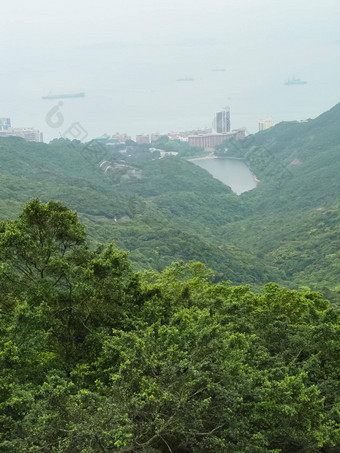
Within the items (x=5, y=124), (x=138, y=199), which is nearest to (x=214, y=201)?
(x=138, y=199)

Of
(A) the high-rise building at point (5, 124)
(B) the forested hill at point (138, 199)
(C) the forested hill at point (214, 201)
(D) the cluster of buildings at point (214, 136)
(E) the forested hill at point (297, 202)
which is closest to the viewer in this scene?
(B) the forested hill at point (138, 199)

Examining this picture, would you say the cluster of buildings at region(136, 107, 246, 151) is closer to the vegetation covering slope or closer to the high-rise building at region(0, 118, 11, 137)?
the high-rise building at region(0, 118, 11, 137)

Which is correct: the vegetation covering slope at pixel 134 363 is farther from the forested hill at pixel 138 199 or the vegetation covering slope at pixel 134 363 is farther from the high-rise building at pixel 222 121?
the high-rise building at pixel 222 121

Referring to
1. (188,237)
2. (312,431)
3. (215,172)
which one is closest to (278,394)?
(312,431)

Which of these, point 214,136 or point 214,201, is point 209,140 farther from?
point 214,201

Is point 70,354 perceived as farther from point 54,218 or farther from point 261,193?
point 261,193

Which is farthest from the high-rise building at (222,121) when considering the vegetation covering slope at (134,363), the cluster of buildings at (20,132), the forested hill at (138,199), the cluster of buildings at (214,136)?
the vegetation covering slope at (134,363)

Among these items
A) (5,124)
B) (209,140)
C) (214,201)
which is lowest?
(214,201)
